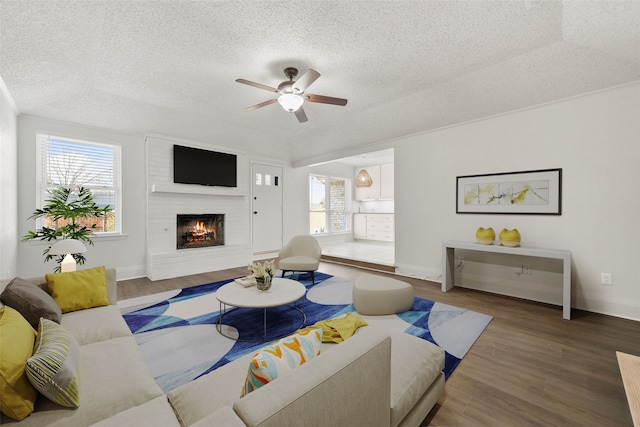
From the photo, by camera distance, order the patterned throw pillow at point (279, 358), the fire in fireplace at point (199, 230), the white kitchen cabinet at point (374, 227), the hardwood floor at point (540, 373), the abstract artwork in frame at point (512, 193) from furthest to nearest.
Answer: the white kitchen cabinet at point (374, 227), the fire in fireplace at point (199, 230), the abstract artwork in frame at point (512, 193), the hardwood floor at point (540, 373), the patterned throw pillow at point (279, 358)

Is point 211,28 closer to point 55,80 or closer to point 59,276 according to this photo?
point 55,80

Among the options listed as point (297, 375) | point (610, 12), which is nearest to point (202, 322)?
point (297, 375)

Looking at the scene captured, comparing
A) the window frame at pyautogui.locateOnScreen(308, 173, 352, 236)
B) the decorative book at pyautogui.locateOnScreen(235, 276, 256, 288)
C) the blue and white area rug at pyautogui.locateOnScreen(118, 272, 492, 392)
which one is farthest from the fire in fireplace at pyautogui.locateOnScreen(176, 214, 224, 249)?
the decorative book at pyautogui.locateOnScreen(235, 276, 256, 288)

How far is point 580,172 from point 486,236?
126 centimetres

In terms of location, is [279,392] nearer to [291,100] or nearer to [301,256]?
[291,100]

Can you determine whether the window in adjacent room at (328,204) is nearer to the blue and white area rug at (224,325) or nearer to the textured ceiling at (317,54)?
the textured ceiling at (317,54)

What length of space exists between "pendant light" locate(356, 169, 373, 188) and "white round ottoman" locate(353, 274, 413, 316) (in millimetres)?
5641

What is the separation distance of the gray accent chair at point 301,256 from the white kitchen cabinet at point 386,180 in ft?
13.8

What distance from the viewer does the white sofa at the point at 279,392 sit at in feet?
2.52

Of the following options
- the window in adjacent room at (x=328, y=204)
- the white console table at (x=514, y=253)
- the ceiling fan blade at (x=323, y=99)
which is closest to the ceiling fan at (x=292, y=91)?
the ceiling fan blade at (x=323, y=99)

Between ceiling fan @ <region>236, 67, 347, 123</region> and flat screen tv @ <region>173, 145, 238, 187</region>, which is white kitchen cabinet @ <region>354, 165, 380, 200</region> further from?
ceiling fan @ <region>236, 67, 347, 123</region>

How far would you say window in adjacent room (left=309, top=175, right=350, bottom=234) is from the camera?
26.5 ft

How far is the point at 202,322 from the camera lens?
9.28ft

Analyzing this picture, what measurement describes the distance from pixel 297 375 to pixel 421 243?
13.9 feet
